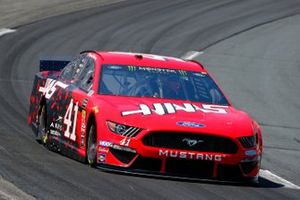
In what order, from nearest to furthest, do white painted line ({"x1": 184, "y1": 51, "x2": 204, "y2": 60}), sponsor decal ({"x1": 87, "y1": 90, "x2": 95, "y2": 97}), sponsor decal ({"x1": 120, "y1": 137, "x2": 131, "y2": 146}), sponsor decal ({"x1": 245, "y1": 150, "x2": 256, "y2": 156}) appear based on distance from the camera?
sponsor decal ({"x1": 120, "y1": 137, "x2": 131, "y2": 146}) → sponsor decal ({"x1": 245, "y1": 150, "x2": 256, "y2": 156}) → sponsor decal ({"x1": 87, "y1": 90, "x2": 95, "y2": 97}) → white painted line ({"x1": 184, "y1": 51, "x2": 204, "y2": 60})

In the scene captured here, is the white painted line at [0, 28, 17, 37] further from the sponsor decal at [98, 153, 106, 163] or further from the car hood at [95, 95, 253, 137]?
the sponsor decal at [98, 153, 106, 163]

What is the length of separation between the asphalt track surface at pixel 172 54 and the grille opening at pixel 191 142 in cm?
38

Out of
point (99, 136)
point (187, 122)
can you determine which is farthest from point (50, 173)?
point (187, 122)

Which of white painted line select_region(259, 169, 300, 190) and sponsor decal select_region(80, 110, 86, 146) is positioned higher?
sponsor decal select_region(80, 110, 86, 146)

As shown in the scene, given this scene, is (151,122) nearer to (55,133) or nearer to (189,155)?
(189,155)

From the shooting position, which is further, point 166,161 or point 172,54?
point 172,54

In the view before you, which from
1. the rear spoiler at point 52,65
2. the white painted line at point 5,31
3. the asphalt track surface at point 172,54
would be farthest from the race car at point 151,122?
the white painted line at point 5,31

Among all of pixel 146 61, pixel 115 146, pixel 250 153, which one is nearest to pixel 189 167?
pixel 250 153

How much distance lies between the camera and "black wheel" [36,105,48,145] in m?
13.7

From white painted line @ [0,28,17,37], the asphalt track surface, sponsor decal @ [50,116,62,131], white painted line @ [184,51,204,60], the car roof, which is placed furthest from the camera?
white painted line @ [0,28,17,37]

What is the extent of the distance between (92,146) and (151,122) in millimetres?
838

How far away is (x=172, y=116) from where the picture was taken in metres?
11.4

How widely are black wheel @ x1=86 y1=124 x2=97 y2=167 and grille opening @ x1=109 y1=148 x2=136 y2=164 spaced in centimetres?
38

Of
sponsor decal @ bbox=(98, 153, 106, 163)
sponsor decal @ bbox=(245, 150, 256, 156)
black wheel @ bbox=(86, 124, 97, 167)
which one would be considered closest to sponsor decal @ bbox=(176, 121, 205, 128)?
sponsor decal @ bbox=(245, 150, 256, 156)
